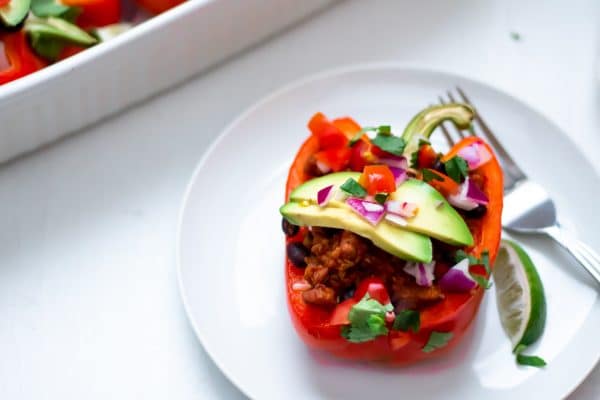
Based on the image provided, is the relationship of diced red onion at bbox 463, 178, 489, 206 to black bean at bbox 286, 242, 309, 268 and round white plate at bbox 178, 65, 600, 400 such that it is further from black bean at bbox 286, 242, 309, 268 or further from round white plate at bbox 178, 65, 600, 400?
black bean at bbox 286, 242, 309, 268

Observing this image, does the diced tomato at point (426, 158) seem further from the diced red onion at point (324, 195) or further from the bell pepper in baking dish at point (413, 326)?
the diced red onion at point (324, 195)

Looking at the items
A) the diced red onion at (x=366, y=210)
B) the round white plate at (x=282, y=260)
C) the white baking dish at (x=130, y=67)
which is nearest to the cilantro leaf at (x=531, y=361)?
the round white plate at (x=282, y=260)

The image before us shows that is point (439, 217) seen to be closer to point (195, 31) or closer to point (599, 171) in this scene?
point (599, 171)

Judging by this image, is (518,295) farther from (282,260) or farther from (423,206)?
(282,260)

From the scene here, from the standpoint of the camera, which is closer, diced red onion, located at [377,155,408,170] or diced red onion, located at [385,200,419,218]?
diced red onion, located at [385,200,419,218]

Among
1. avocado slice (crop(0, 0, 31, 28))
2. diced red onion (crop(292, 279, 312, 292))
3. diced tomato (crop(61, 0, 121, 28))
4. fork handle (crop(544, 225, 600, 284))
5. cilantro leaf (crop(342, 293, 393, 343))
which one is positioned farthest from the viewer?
diced tomato (crop(61, 0, 121, 28))

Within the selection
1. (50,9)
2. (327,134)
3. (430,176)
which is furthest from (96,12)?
(430,176)

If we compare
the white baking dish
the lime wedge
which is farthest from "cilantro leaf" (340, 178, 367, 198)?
the white baking dish
